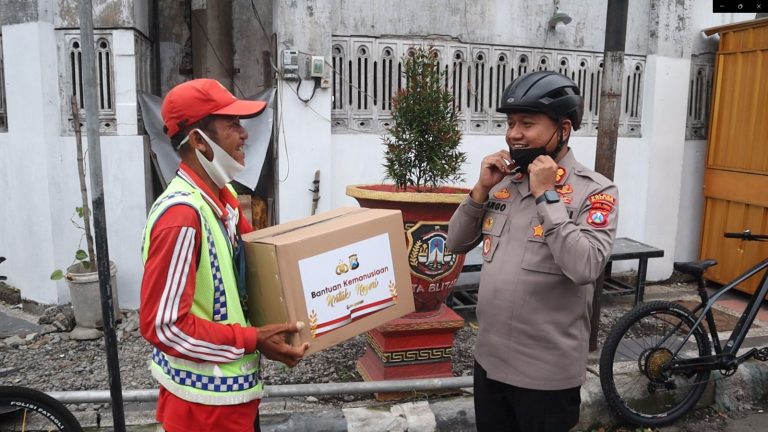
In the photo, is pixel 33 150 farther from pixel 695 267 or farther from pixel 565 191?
pixel 695 267

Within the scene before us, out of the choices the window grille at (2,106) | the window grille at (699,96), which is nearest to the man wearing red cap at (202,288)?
the window grille at (2,106)

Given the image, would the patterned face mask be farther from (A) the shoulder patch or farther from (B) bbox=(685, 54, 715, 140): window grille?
(B) bbox=(685, 54, 715, 140): window grille

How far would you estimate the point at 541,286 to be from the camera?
2035 mm

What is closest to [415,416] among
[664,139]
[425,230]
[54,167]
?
[425,230]

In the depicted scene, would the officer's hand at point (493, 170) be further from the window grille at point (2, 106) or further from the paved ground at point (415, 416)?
the window grille at point (2, 106)

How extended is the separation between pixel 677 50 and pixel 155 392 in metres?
6.37

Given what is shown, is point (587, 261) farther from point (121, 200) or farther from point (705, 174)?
point (705, 174)

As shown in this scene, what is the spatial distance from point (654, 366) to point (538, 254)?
2.22m

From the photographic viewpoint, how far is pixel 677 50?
21.1 feet

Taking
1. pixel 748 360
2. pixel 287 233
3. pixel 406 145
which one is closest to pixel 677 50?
pixel 748 360

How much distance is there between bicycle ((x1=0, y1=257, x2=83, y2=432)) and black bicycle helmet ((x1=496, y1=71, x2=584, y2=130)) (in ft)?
8.36

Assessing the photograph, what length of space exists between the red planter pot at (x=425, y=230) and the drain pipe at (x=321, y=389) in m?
0.50

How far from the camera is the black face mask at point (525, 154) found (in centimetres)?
209

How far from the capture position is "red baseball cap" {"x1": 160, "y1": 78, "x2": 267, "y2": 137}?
5.86 ft
